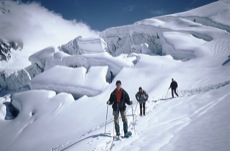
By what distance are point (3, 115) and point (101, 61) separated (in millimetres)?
18039

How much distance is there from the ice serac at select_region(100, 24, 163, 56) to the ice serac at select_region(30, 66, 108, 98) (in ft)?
40.4

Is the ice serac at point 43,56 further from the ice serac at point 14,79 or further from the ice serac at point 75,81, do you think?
the ice serac at point 75,81

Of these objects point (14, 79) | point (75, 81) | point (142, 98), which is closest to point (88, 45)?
point (75, 81)

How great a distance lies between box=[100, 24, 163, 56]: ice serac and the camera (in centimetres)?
4275

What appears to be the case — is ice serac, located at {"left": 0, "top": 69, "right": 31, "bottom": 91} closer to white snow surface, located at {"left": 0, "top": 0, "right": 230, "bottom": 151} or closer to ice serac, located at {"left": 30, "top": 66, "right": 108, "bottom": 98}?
white snow surface, located at {"left": 0, "top": 0, "right": 230, "bottom": 151}

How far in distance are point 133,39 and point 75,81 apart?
19.3 meters

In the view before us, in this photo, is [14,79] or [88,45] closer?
[88,45]

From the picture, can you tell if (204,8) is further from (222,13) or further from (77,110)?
(77,110)

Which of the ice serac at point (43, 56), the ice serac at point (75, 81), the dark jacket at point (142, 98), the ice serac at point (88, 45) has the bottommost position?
the dark jacket at point (142, 98)

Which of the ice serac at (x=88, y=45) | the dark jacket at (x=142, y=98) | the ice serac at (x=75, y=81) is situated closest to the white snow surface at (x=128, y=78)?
the ice serac at (x=75, y=81)

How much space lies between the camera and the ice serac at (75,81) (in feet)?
102

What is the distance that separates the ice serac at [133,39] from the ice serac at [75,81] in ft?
40.4

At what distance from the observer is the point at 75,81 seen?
3259 cm

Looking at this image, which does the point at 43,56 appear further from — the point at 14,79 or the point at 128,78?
the point at 128,78
